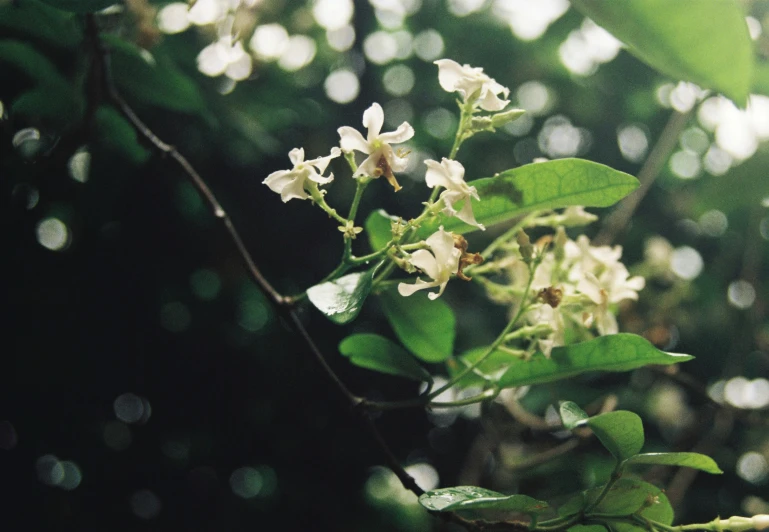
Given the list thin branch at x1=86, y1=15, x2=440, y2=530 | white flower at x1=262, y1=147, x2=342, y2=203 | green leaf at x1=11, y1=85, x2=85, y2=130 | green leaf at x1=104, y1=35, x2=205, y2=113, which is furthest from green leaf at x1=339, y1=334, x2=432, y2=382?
green leaf at x1=11, y1=85, x2=85, y2=130

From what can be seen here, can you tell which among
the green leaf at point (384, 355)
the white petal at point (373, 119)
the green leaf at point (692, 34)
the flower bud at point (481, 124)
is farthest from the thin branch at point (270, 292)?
the green leaf at point (692, 34)

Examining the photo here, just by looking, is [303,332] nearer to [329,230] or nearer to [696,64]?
[696,64]

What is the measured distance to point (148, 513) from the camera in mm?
2031

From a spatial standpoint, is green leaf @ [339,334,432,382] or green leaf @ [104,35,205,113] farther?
green leaf @ [104,35,205,113]

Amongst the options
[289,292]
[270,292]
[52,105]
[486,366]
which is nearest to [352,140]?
[270,292]

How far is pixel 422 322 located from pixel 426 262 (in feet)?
0.90

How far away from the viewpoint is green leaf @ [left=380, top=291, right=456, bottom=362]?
3.50 feet

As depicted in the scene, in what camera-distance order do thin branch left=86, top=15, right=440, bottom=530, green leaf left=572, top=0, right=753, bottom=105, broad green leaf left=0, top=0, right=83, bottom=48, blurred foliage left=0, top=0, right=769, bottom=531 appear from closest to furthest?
green leaf left=572, top=0, right=753, bottom=105
thin branch left=86, top=15, right=440, bottom=530
broad green leaf left=0, top=0, right=83, bottom=48
blurred foliage left=0, top=0, right=769, bottom=531

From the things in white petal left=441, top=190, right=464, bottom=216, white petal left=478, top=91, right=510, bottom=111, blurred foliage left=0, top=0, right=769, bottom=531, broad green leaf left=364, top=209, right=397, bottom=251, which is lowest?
blurred foliage left=0, top=0, right=769, bottom=531

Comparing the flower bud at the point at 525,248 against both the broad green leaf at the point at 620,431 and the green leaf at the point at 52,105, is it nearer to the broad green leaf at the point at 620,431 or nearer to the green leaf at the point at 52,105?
the broad green leaf at the point at 620,431

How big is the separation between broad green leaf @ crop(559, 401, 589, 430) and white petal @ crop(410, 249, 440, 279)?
239mm

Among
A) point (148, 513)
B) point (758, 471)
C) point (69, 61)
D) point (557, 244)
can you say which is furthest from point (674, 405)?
point (69, 61)

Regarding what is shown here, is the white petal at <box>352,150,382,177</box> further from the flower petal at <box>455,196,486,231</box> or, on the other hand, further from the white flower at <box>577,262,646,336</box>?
the white flower at <box>577,262,646,336</box>

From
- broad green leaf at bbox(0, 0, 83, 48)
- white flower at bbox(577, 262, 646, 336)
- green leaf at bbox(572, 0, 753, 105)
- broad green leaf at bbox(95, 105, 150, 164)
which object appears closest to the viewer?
green leaf at bbox(572, 0, 753, 105)
